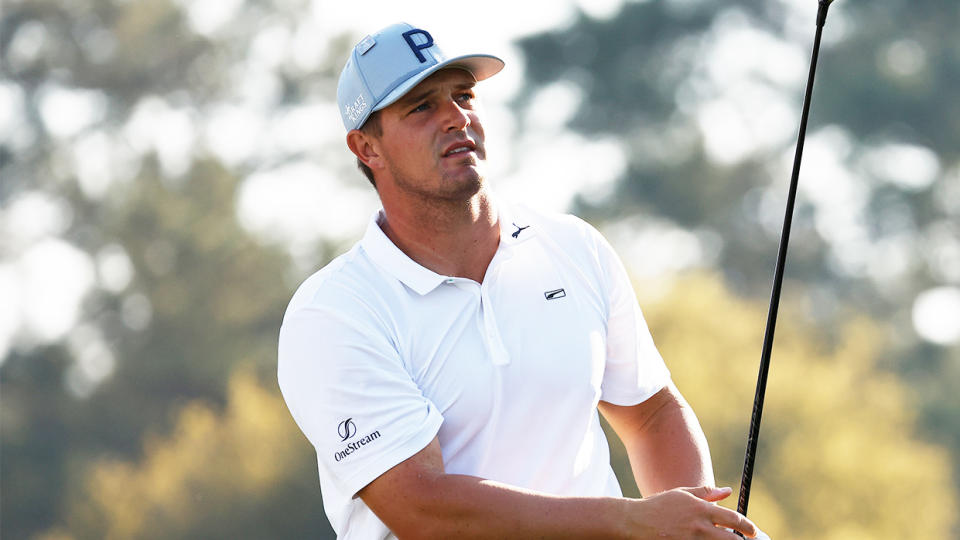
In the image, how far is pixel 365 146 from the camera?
127 inches

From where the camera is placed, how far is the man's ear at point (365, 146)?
10.5ft

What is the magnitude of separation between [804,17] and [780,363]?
919 cm

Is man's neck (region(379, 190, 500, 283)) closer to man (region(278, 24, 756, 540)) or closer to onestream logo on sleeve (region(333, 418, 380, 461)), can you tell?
man (region(278, 24, 756, 540))

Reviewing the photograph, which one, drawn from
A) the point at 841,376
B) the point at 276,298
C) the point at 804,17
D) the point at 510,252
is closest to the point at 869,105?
the point at 804,17

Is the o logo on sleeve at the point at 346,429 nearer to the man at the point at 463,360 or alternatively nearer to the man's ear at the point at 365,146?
the man at the point at 463,360

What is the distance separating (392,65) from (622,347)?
71cm

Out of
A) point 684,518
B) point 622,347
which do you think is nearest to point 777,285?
point 622,347

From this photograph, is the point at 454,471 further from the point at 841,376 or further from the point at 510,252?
the point at 841,376

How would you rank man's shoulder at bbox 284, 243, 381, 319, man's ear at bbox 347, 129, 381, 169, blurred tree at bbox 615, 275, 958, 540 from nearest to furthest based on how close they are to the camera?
1. man's shoulder at bbox 284, 243, 381, 319
2. man's ear at bbox 347, 129, 381, 169
3. blurred tree at bbox 615, 275, 958, 540

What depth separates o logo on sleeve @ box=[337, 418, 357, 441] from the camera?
280cm

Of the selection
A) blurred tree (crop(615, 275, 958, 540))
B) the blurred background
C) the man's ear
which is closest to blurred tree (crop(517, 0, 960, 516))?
the blurred background

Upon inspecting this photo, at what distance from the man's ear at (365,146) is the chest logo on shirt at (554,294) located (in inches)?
18.7

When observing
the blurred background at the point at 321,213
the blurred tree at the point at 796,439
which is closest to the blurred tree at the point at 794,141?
the blurred background at the point at 321,213

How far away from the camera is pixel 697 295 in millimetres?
15586
